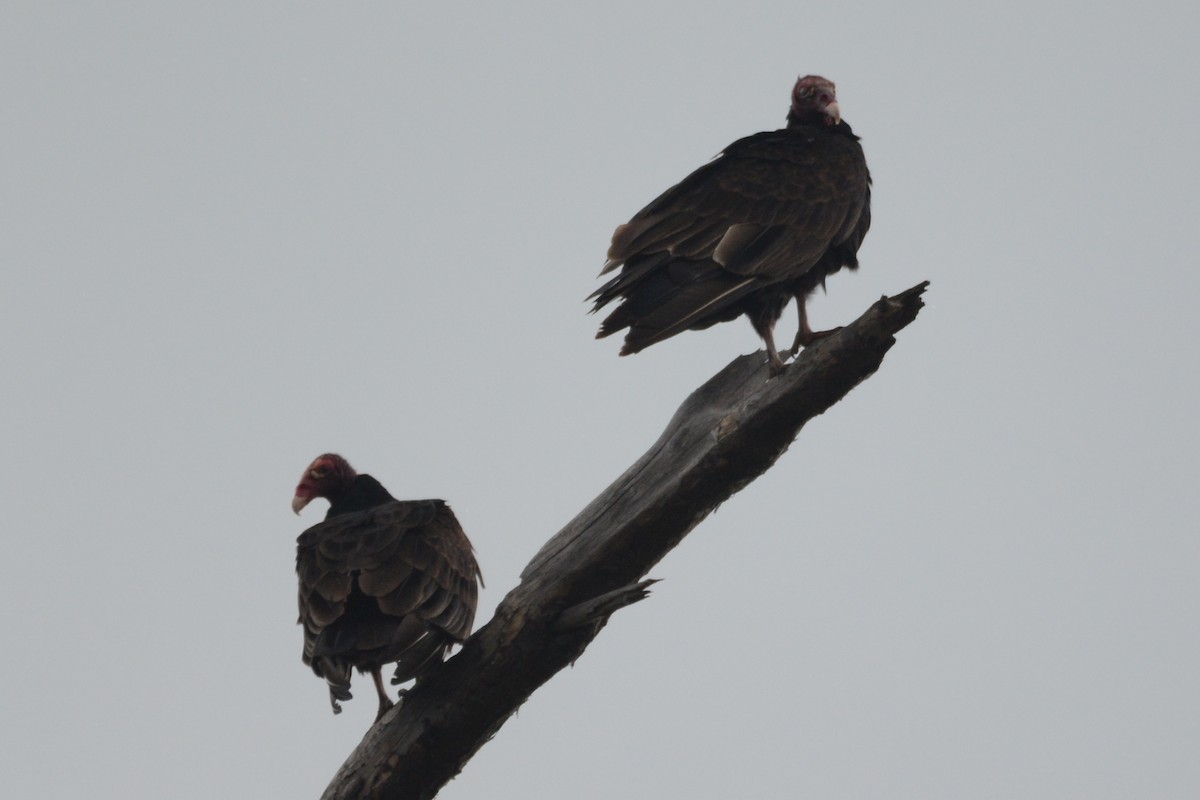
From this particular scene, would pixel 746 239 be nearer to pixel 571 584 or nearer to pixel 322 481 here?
pixel 571 584

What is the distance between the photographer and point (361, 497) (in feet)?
18.8

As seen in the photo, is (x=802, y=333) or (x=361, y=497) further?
(x=361, y=497)

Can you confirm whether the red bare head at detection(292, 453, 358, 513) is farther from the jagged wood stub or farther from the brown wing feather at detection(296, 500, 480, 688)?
the jagged wood stub

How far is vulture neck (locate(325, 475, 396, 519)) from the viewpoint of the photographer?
5.68 metres

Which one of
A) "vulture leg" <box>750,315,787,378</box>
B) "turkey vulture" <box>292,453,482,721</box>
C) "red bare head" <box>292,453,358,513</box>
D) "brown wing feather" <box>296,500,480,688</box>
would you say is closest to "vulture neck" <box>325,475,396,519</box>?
"red bare head" <box>292,453,358,513</box>

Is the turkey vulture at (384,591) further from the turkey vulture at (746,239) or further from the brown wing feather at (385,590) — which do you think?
the turkey vulture at (746,239)

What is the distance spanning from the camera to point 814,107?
5621 millimetres

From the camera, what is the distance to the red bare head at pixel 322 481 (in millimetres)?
6125

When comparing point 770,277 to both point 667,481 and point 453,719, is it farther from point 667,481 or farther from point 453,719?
point 453,719

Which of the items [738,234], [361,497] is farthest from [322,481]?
[738,234]

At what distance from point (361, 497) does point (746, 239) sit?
2.22 metres

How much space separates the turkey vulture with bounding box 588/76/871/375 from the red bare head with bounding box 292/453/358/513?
2242 mm

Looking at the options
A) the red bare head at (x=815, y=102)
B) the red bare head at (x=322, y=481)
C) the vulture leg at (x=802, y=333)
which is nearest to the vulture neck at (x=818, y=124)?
the red bare head at (x=815, y=102)

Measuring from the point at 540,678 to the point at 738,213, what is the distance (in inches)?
75.9
